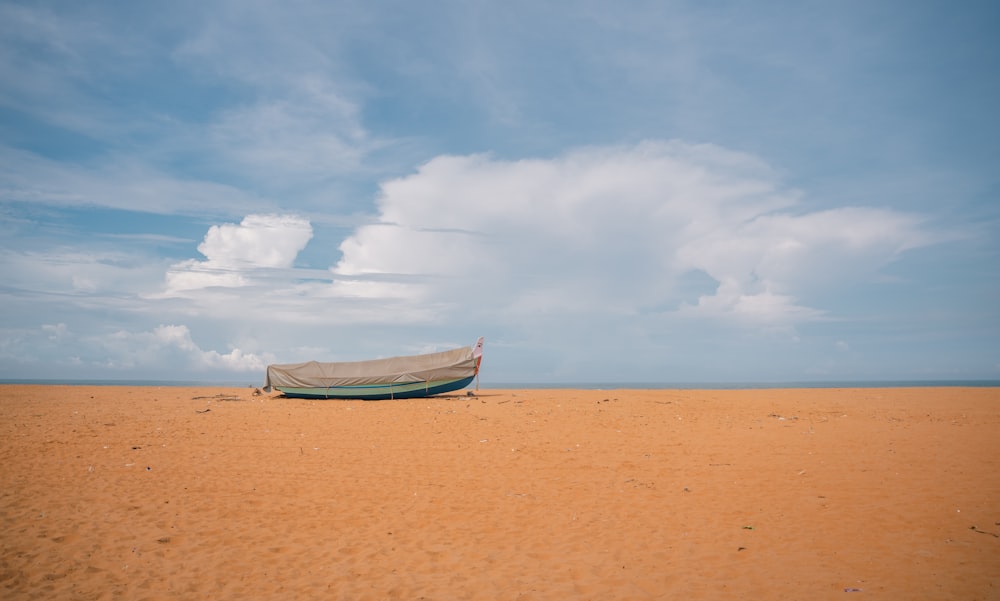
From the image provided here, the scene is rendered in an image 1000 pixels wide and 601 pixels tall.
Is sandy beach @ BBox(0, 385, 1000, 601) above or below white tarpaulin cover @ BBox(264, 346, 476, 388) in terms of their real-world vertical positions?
below

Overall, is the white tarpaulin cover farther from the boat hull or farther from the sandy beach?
the sandy beach

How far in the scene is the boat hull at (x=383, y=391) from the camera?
32344mm

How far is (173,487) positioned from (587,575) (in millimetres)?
9386

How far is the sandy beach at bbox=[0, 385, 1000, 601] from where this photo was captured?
26.0 feet

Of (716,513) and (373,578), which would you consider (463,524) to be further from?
(716,513)

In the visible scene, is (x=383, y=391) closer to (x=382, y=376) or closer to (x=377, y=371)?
(x=382, y=376)

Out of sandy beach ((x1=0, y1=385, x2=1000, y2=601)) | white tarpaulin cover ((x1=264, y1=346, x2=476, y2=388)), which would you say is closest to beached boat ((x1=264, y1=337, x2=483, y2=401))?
white tarpaulin cover ((x1=264, y1=346, x2=476, y2=388))

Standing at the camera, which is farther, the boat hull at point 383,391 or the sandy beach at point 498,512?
the boat hull at point 383,391

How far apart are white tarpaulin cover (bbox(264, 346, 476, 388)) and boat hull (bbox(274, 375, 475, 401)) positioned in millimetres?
238

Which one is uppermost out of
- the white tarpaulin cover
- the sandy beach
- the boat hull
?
the white tarpaulin cover

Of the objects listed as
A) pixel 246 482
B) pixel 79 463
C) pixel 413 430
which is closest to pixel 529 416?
pixel 413 430

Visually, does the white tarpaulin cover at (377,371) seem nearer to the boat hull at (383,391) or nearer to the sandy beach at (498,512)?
the boat hull at (383,391)

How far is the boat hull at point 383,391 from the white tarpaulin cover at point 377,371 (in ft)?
0.78

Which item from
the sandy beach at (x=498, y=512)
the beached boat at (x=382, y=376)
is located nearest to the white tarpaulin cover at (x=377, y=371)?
the beached boat at (x=382, y=376)
